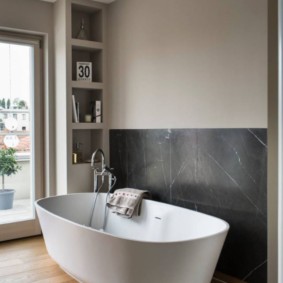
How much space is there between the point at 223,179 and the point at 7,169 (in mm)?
2603

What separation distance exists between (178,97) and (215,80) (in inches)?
18.8

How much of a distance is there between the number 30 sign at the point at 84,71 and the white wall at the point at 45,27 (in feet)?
1.11

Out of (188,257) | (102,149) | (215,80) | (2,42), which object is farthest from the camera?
(102,149)

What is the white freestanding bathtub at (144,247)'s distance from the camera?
2180 millimetres

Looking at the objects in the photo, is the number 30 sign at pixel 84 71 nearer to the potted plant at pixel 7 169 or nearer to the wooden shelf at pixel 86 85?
the wooden shelf at pixel 86 85

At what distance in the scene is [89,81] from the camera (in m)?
4.23

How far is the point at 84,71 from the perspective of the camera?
13.9 ft

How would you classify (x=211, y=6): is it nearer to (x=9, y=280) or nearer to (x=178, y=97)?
(x=178, y=97)

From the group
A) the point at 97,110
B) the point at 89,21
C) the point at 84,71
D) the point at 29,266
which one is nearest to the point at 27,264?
the point at 29,266

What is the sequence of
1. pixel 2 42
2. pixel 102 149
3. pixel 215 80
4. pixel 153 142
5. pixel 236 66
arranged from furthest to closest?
pixel 102 149 → pixel 2 42 → pixel 153 142 → pixel 215 80 → pixel 236 66

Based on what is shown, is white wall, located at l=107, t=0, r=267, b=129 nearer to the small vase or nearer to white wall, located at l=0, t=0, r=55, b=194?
white wall, located at l=0, t=0, r=55, b=194

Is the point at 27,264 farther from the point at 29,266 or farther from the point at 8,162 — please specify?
the point at 8,162

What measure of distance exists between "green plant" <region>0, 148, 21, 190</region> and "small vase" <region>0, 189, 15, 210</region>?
194mm

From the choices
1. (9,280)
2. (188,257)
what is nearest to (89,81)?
(9,280)
